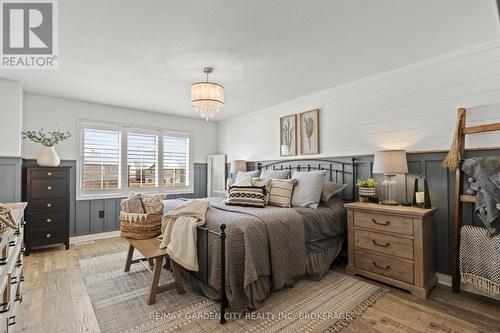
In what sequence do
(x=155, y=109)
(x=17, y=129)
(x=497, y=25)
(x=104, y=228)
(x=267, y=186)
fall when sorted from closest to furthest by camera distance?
(x=497, y=25) → (x=267, y=186) → (x=17, y=129) → (x=104, y=228) → (x=155, y=109)

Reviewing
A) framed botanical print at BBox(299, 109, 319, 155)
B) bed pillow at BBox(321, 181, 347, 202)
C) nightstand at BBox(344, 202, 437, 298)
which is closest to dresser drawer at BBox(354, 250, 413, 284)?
nightstand at BBox(344, 202, 437, 298)

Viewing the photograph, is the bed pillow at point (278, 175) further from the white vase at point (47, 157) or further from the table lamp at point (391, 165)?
the white vase at point (47, 157)

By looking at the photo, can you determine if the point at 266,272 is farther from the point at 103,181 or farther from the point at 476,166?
the point at 103,181

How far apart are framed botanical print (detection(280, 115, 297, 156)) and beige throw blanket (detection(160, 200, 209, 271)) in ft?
7.47

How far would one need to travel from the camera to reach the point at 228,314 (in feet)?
6.64

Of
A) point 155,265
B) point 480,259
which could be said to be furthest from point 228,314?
point 480,259

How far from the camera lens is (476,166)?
222cm

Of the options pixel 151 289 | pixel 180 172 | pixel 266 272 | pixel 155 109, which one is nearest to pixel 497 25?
pixel 266 272

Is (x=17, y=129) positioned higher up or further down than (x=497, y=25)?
further down

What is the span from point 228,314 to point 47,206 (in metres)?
3.35

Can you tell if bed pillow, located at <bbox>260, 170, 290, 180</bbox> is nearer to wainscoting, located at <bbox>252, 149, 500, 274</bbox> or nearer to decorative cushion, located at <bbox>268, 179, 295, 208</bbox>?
decorative cushion, located at <bbox>268, 179, 295, 208</bbox>

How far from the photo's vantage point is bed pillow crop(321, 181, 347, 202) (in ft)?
10.2

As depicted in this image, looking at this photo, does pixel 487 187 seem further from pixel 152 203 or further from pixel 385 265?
pixel 152 203

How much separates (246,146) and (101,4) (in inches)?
144
